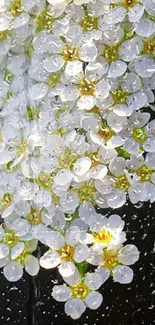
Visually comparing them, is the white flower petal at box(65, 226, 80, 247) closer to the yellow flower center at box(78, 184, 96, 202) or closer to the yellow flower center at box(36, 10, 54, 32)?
the yellow flower center at box(78, 184, 96, 202)

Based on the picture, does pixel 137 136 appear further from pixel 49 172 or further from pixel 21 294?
pixel 21 294

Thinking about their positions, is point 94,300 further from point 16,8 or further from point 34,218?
point 16,8

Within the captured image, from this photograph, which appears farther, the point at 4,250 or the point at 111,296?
the point at 111,296

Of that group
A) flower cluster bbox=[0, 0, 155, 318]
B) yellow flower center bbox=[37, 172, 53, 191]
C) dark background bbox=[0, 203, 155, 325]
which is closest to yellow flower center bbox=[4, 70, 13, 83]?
flower cluster bbox=[0, 0, 155, 318]

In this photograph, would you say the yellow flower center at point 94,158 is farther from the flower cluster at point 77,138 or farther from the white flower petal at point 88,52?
the white flower petal at point 88,52

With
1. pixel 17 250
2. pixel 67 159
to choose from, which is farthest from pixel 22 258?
pixel 67 159

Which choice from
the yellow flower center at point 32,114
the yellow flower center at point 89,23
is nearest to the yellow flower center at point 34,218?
the yellow flower center at point 32,114

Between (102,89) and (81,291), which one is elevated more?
(102,89)
